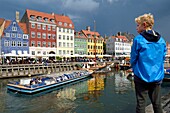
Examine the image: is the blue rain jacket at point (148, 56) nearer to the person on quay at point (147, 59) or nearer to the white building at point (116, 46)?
the person on quay at point (147, 59)

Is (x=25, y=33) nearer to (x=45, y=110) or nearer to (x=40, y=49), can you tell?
(x=40, y=49)

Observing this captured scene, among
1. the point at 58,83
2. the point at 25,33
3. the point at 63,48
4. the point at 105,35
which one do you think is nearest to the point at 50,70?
the point at 58,83

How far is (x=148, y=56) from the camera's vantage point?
8.34ft

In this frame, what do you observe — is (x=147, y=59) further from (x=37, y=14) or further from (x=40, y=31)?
(x=37, y=14)

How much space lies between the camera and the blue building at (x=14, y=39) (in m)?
42.3

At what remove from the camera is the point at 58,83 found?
22.1m

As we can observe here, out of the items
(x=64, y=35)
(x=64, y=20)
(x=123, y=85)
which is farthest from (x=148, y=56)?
(x=64, y=20)

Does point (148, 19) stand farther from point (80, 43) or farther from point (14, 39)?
point (80, 43)

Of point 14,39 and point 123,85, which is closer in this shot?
point 123,85

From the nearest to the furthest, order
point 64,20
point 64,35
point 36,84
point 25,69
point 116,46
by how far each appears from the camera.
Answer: point 36,84 < point 25,69 < point 64,35 < point 64,20 < point 116,46

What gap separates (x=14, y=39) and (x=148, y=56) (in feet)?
150

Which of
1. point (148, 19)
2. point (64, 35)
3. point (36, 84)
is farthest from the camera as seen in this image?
point (64, 35)

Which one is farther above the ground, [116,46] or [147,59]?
[116,46]

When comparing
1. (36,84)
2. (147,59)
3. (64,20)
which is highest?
(64,20)
